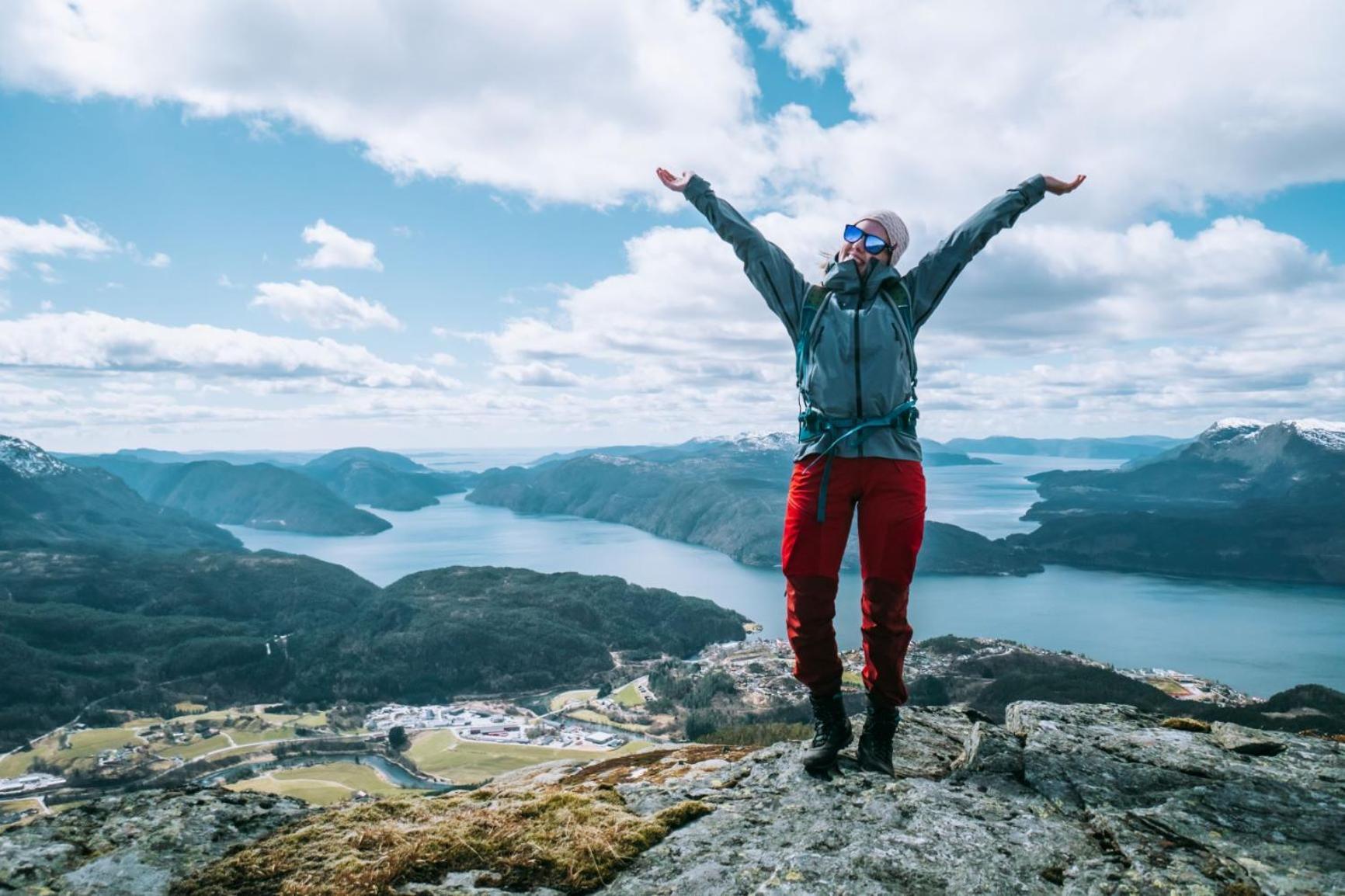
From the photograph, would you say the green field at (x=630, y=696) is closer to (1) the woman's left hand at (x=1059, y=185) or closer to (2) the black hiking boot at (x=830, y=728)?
(2) the black hiking boot at (x=830, y=728)

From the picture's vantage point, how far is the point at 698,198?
575 centimetres

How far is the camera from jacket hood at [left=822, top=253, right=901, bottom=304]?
506 centimetres

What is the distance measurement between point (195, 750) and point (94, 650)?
73.8 m

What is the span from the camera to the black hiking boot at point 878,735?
5031mm

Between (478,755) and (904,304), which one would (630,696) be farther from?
(904,304)

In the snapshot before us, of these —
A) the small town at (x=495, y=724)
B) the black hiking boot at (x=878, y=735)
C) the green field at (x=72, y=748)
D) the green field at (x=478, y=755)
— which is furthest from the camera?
the green field at (x=72, y=748)

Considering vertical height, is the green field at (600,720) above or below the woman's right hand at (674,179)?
below

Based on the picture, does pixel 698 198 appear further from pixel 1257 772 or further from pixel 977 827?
pixel 1257 772

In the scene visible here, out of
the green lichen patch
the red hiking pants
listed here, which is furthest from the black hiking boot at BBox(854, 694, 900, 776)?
the green lichen patch

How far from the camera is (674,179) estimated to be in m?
5.90

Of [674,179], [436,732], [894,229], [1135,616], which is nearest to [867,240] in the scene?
[894,229]

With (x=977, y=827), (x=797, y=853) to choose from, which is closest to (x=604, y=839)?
(x=797, y=853)

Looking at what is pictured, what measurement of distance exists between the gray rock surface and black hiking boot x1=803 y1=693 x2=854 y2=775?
367 centimetres

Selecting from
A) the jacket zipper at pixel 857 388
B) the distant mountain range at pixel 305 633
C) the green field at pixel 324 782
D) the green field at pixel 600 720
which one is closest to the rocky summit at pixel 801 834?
the jacket zipper at pixel 857 388
